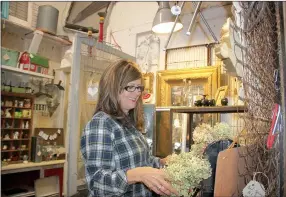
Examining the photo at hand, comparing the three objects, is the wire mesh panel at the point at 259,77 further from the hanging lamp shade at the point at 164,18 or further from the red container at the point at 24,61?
the red container at the point at 24,61

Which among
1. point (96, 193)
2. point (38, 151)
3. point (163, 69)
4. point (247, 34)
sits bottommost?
point (38, 151)

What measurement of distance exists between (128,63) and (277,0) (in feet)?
2.45

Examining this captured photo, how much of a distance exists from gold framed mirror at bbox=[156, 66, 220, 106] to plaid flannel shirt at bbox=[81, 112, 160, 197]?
1.66 meters

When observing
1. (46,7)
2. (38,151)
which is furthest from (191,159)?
(46,7)

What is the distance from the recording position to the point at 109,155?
97 centimetres

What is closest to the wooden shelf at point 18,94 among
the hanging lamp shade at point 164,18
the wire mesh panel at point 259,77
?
the hanging lamp shade at point 164,18

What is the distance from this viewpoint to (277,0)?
578mm

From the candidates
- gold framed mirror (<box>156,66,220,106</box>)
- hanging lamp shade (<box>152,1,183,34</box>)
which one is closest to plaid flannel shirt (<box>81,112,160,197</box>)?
hanging lamp shade (<box>152,1,183,34</box>)

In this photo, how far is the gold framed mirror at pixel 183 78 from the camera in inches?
102

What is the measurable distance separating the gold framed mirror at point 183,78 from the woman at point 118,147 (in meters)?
1.50

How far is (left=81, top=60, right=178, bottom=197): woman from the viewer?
87 centimetres

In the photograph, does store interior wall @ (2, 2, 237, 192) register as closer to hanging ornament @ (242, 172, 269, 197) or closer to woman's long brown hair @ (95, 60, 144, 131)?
woman's long brown hair @ (95, 60, 144, 131)

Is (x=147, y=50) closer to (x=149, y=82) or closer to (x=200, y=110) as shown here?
(x=149, y=82)

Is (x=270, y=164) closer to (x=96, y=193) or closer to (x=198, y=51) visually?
→ (x=96, y=193)
